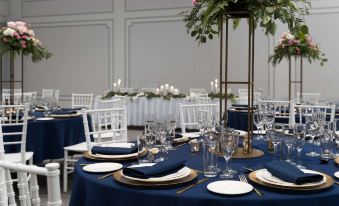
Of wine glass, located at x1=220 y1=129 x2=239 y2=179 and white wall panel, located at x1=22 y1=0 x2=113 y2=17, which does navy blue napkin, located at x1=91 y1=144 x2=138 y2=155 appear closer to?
wine glass, located at x1=220 y1=129 x2=239 y2=179

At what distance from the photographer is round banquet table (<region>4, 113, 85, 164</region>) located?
388 cm

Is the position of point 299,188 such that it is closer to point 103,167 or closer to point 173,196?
point 173,196

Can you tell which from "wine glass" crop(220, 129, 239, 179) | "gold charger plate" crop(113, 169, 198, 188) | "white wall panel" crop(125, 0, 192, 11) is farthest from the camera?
"white wall panel" crop(125, 0, 192, 11)

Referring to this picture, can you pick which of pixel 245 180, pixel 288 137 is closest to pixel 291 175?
pixel 245 180

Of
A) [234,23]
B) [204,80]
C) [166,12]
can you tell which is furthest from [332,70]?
[234,23]

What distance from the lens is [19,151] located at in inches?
149

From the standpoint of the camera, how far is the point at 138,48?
10594 millimetres

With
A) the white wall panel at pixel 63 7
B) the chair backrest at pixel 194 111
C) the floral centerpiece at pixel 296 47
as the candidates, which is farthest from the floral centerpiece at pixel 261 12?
the white wall panel at pixel 63 7

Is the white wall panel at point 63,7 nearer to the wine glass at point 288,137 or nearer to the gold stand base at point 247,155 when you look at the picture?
the gold stand base at point 247,155

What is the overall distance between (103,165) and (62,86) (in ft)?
32.5

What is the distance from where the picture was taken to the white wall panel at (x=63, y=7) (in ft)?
35.8

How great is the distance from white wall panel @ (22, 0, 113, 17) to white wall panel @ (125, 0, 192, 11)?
63 cm

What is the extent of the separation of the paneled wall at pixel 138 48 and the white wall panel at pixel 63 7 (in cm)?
3

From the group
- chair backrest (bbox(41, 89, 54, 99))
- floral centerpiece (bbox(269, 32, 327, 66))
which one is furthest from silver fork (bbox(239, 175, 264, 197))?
chair backrest (bbox(41, 89, 54, 99))
